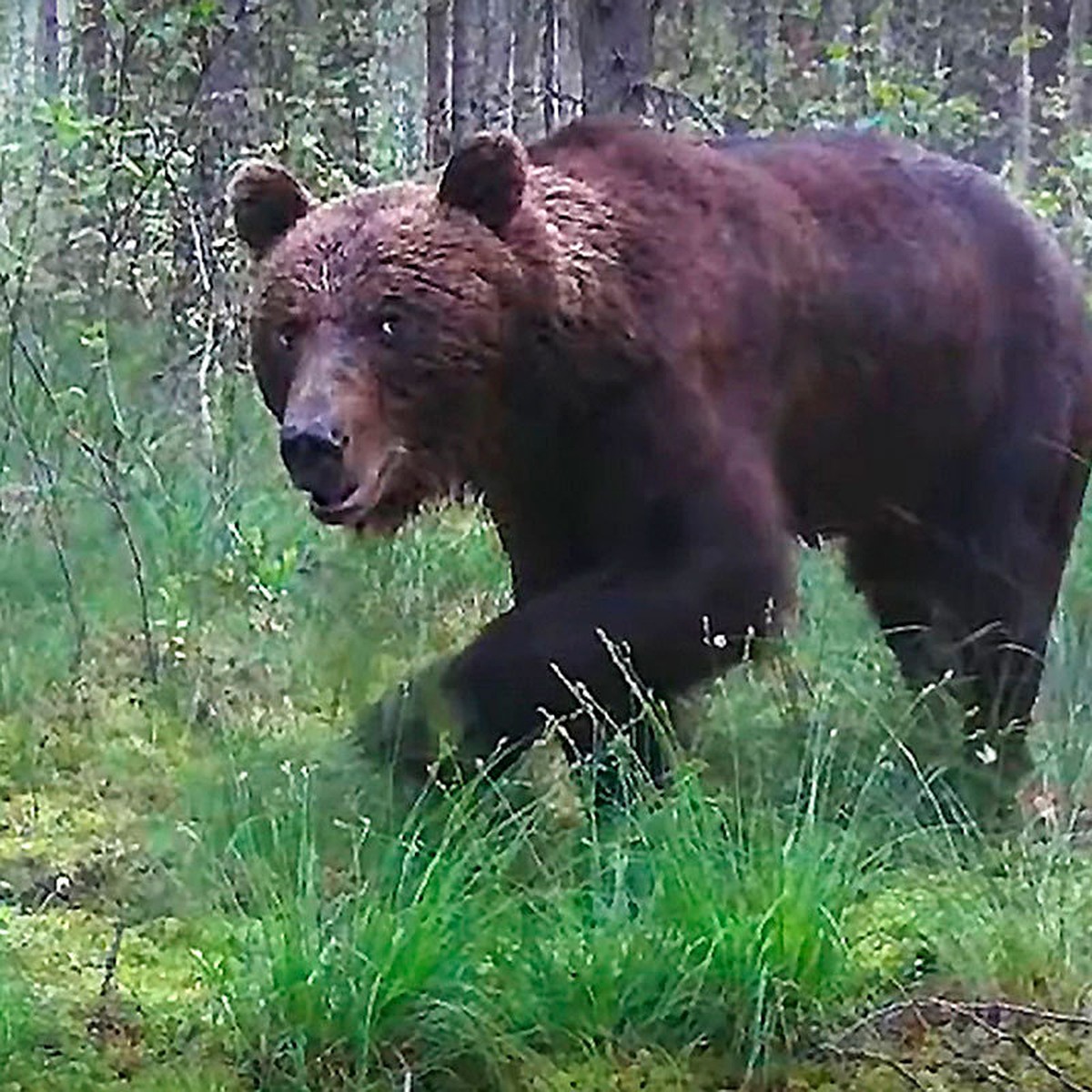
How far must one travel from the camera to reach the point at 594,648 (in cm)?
439

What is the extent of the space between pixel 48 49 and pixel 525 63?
14.0 feet

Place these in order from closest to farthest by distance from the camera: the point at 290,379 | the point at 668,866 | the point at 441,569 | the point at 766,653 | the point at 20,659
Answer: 1. the point at 668,866
2. the point at 290,379
3. the point at 766,653
4. the point at 20,659
5. the point at 441,569

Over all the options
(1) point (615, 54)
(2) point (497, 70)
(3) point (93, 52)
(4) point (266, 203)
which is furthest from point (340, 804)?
(2) point (497, 70)

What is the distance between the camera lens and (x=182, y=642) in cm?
564

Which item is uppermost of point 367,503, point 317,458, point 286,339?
point 286,339

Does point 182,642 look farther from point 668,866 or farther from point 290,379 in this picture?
point 668,866

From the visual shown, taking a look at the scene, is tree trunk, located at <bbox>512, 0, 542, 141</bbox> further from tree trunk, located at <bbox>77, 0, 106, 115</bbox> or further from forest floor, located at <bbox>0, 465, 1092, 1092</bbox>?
forest floor, located at <bbox>0, 465, 1092, 1092</bbox>

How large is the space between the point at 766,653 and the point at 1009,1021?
1385mm

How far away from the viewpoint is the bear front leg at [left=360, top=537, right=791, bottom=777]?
4281 millimetres

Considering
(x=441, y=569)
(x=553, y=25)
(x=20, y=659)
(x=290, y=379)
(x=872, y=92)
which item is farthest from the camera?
(x=553, y=25)

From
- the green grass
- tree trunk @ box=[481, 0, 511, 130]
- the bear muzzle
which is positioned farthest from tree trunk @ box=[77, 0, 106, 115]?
the bear muzzle

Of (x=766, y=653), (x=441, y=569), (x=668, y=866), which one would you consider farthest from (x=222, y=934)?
(x=441, y=569)

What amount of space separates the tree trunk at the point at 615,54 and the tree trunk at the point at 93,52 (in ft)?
7.44

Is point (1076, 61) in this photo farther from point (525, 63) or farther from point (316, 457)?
point (316, 457)
